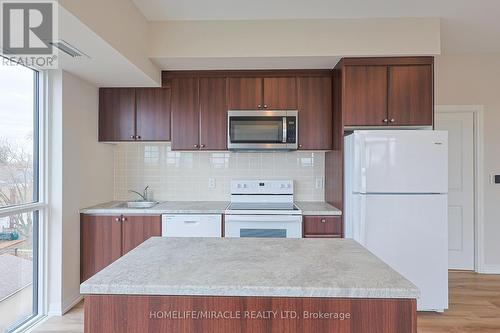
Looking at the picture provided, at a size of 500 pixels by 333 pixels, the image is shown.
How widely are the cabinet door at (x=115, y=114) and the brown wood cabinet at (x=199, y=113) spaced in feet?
1.63

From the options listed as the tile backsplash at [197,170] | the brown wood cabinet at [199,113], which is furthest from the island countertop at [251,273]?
the tile backsplash at [197,170]

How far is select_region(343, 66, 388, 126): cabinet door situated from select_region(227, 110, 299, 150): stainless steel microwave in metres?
0.59

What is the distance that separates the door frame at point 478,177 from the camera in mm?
3893

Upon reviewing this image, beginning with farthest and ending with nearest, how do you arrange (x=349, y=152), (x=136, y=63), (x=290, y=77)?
(x=290, y=77) < (x=349, y=152) < (x=136, y=63)

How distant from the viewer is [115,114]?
3521 mm

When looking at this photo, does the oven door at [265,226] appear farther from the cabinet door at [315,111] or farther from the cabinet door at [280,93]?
the cabinet door at [280,93]

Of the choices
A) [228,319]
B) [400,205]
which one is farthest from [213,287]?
[400,205]

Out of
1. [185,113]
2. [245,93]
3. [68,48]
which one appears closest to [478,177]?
[245,93]

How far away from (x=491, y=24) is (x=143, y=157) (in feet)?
12.3

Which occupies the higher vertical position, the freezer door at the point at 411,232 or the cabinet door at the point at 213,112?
the cabinet door at the point at 213,112

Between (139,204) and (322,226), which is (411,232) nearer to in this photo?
(322,226)

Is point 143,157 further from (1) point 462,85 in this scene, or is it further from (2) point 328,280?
(1) point 462,85

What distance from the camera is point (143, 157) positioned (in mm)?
3818

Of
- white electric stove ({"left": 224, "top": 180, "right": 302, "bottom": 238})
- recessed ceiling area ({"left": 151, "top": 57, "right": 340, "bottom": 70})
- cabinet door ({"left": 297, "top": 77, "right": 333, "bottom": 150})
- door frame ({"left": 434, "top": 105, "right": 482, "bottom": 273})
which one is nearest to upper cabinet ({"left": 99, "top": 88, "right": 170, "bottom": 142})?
recessed ceiling area ({"left": 151, "top": 57, "right": 340, "bottom": 70})
